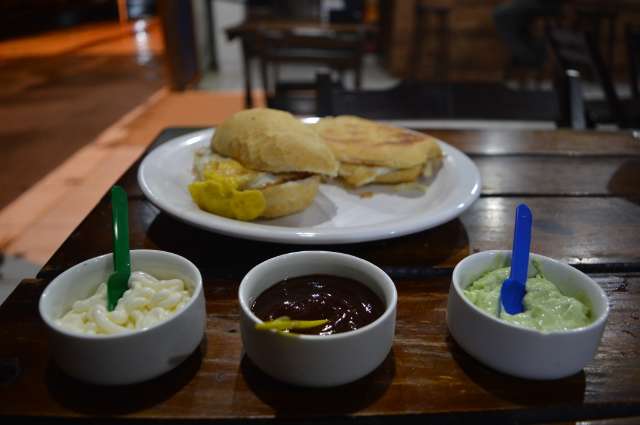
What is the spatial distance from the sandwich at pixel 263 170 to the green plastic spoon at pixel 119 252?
0.39 metres

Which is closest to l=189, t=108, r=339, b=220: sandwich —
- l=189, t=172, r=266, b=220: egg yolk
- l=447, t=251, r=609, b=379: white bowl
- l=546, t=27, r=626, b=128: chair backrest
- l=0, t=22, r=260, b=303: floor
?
l=189, t=172, r=266, b=220: egg yolk

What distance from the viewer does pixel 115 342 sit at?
68cm

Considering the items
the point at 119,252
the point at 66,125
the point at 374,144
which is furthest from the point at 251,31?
the point at 119,252

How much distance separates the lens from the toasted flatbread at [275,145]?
1268mm

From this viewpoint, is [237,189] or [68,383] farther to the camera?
[237,189]

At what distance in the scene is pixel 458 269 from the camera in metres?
0.85

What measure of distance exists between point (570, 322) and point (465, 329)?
15 cm

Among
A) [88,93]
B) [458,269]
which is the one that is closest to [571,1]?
[88,93]

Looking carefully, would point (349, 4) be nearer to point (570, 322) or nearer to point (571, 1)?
point (571, 1)

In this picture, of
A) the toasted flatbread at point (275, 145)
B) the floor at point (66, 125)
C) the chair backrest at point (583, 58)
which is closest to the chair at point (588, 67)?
the chair backrest at point (583, 58)

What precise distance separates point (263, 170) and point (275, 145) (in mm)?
69

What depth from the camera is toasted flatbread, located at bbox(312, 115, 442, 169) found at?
56.9 inches

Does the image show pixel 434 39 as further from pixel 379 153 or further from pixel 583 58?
pixel 379 153

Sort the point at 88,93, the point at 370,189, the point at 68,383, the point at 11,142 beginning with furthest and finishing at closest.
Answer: the point at 88,93 < the point at 11,142 < the point at 370,189 < the point at 68,383
